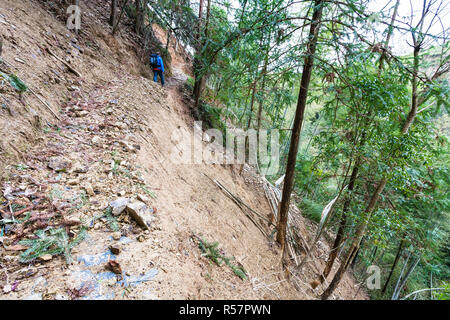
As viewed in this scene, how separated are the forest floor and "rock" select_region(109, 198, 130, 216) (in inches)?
3.6

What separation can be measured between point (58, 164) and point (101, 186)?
672 mm

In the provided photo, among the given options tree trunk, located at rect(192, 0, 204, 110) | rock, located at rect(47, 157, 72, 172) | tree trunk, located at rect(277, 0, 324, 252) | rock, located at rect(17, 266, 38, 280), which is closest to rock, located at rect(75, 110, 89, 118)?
rock, located at rect(47, 157, 72, 172)

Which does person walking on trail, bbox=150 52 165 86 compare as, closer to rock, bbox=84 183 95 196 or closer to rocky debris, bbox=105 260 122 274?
rock, bbox=84 183 95 196

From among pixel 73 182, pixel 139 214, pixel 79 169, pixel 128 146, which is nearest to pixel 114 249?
pixel 139 214

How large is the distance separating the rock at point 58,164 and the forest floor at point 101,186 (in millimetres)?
16

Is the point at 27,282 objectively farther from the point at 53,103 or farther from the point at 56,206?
A: the point at 53,103

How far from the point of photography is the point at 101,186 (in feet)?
7.93

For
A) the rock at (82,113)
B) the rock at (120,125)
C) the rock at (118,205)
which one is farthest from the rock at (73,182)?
the rock at (82,113)

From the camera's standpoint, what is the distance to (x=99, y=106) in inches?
159

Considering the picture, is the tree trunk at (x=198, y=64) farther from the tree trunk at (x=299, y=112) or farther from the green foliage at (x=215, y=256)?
the green foliage at (x=215, y=256)

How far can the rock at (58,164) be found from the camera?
2434 mm

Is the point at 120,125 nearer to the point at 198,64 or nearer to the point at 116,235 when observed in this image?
the point at 116,235

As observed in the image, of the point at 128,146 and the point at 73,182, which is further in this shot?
the point at 128,146
